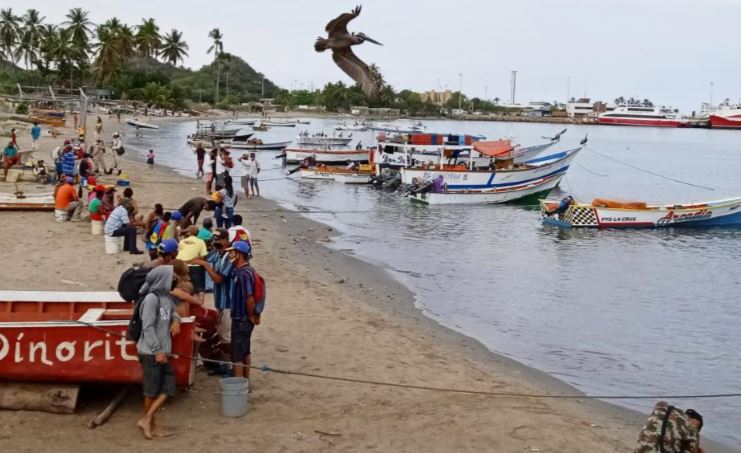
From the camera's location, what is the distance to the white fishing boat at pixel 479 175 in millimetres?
35469

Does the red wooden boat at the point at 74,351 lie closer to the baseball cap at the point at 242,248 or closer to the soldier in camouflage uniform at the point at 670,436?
the baseball cap at the point at 242,248

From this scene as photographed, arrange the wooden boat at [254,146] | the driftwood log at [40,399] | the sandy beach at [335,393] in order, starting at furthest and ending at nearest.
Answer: the wooden boat at [254,146], the driftwood log at [40,399], the sandy beach at [335,393]

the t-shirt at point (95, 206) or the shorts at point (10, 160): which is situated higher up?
the shorts at point (10, 160)

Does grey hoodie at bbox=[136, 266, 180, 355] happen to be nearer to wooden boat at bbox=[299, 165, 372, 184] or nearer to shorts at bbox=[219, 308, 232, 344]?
shorts at bbox=[219, 308, 232, 344]

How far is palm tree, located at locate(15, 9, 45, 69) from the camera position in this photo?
98812 millimetres

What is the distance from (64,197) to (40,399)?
1088 cm

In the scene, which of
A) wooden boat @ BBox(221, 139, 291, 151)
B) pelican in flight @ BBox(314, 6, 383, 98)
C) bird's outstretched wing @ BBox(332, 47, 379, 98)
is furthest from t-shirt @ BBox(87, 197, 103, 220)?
wooden boat @ BBox(221, 139, 291, 151)

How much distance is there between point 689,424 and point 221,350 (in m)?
4.92

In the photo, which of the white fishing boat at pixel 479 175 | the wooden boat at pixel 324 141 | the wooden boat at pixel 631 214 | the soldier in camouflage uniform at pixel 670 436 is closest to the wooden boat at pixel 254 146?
the wooden boat at pixel 324 141

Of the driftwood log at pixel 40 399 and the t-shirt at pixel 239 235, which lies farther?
the t-shirt at pixel 239 235

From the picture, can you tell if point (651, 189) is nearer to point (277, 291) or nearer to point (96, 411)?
point (277, 291)

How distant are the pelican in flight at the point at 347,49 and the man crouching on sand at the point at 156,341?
7.74 feet

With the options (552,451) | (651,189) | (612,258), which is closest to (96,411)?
(552,451)

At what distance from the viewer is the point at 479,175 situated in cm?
3553
